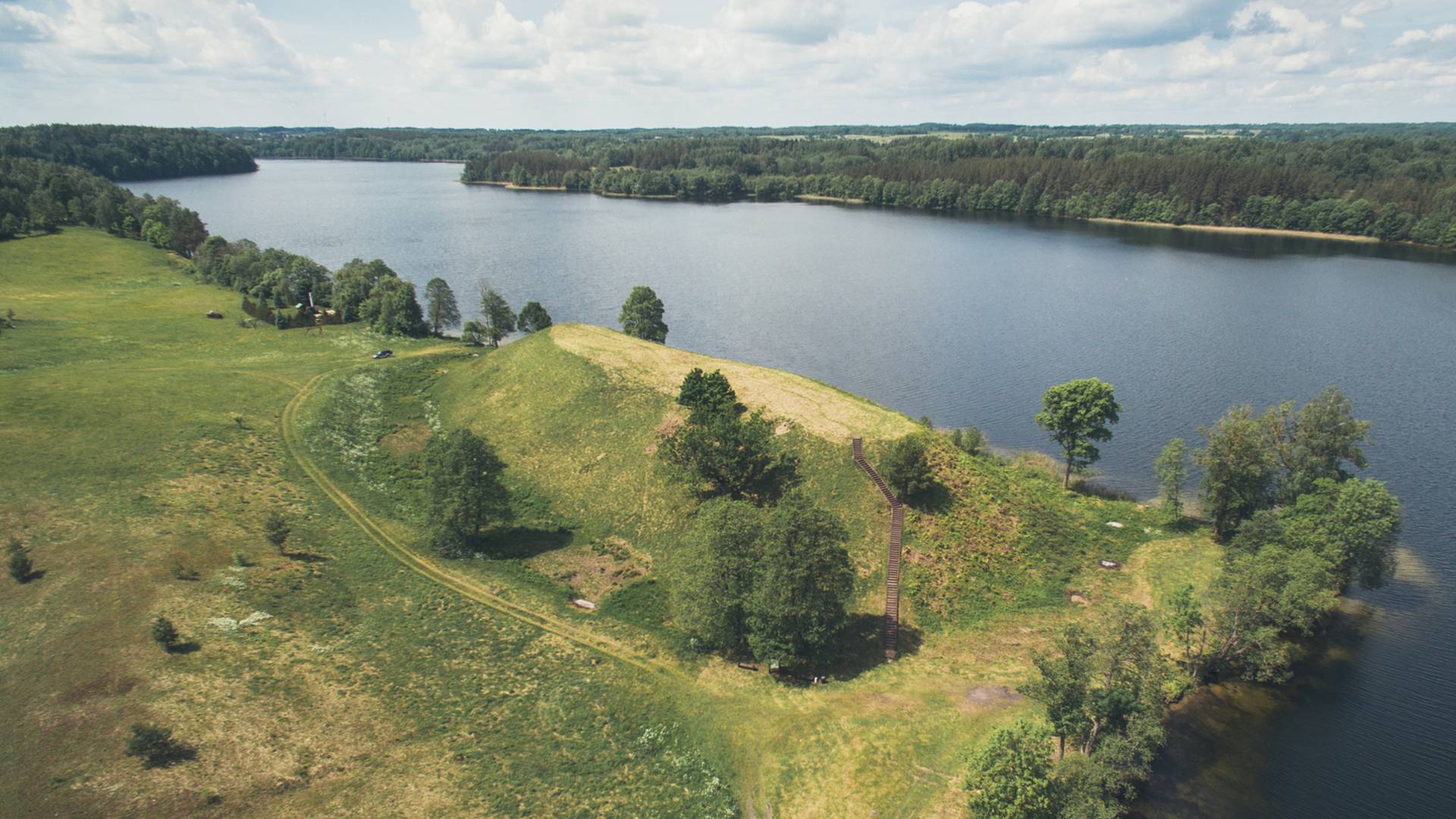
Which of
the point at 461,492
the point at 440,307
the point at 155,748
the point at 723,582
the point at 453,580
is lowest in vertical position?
the point at 453,580

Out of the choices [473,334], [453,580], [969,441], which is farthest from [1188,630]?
[473,334]

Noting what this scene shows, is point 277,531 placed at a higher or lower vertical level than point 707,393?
lower

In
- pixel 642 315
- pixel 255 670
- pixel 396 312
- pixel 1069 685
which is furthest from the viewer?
pixel 396 312

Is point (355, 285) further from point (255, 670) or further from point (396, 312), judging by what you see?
point (255, 670)

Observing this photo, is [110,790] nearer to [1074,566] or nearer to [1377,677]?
[1074,566]

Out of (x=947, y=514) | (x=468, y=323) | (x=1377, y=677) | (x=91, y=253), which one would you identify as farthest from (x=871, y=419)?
(x=91, y=253)

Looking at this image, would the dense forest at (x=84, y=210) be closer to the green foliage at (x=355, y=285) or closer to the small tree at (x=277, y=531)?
the green foliage at (x=355, y=285)

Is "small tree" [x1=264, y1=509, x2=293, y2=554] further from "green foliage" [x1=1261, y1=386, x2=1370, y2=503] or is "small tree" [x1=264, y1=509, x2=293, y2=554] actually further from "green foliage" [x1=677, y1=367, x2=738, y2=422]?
"green foliage" [x1=1261, y1=386, x2=1370, y2=503]
